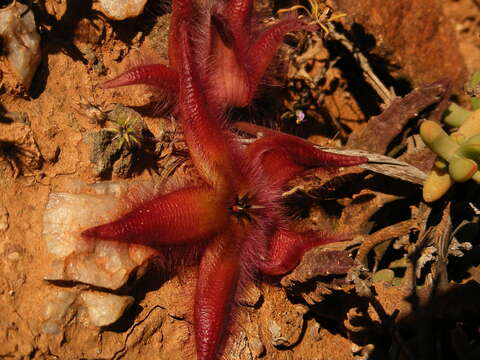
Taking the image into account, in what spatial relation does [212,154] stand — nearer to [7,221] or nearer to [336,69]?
[7,221]

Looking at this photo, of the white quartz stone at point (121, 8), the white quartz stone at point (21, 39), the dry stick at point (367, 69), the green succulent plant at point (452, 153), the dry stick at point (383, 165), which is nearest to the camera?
the white quartz stone at point (21, 39)

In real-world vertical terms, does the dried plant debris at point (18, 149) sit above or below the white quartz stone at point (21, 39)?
below

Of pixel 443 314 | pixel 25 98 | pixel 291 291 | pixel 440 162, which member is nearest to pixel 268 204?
pixel 291 291

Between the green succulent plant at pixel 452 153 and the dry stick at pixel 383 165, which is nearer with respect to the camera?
the green succulent plant at pixel 452 153

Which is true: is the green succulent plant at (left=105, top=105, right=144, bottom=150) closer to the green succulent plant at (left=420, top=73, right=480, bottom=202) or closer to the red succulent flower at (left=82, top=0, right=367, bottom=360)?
the red succulent flower at (left=82, top=0, right=367, bottom=360)

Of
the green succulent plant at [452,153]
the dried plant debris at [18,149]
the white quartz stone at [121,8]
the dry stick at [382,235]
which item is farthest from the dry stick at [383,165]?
the dried plant debris at [18,149]

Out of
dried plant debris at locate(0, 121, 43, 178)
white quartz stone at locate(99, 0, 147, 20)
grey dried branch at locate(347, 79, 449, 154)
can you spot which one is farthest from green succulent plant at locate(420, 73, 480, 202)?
dried plant debris at locate(0, 121, 43, 178)

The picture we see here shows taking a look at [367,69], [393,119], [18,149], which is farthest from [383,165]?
[18,149]

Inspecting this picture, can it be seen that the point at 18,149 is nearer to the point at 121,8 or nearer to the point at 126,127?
the point at 126,127

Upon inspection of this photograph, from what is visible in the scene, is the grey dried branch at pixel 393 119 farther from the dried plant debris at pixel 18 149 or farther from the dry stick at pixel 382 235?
the dried plant debris at pixel 18 149
